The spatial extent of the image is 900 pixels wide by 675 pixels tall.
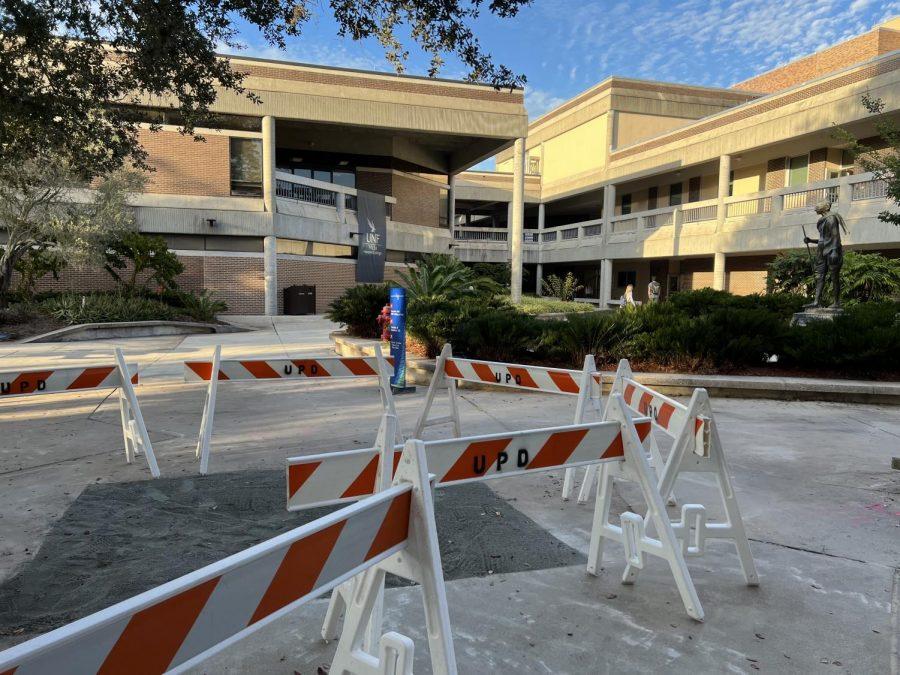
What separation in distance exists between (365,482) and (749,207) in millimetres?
28106

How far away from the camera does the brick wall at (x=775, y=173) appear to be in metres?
28.0

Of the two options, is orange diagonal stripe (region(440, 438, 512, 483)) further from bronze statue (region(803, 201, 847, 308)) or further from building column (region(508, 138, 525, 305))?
building column (region(508, 138, 525, 305))

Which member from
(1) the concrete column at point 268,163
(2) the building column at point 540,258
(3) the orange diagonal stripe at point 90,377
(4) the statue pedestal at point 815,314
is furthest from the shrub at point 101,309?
(2) the building column at point 540,258

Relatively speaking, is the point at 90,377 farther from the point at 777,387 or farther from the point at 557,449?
the point at 777,387

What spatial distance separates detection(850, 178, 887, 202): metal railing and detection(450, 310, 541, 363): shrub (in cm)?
1674

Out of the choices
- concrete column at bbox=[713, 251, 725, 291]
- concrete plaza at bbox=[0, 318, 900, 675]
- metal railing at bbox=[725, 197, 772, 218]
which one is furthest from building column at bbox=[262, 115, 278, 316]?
→ metal railing at bbox=[725, 197, 772, 218]

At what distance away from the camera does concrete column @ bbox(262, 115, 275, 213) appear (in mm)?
26516

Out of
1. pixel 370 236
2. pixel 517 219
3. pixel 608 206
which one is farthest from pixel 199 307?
pixel 608 206

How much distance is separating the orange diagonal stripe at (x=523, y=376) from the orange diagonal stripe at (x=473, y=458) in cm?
267

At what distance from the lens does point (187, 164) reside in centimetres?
2614

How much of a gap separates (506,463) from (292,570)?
1.44 metres

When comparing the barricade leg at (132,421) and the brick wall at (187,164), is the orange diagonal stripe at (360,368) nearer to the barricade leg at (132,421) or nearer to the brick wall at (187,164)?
the barricade leg at (132,421)

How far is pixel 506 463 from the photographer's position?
9.64ft

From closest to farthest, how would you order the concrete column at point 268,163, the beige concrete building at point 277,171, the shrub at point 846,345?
the shrub at point 846,345, the beige concrete building at point 277,171, the concrete column at point 268,163
